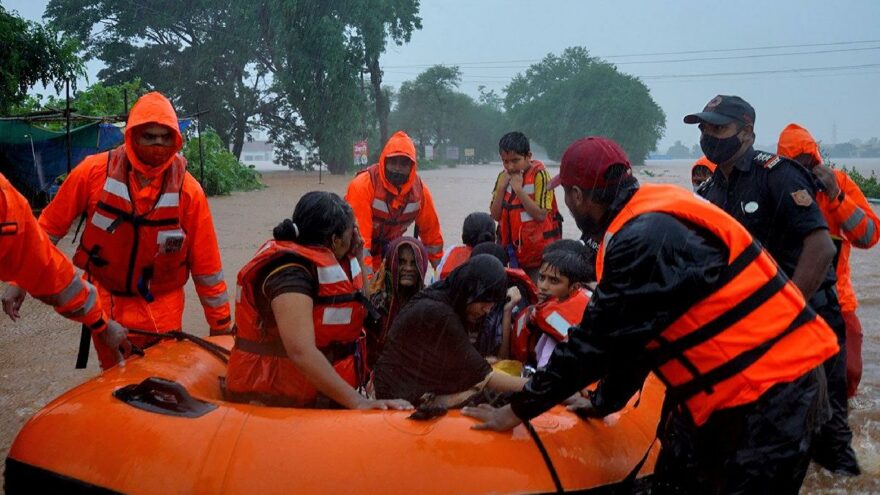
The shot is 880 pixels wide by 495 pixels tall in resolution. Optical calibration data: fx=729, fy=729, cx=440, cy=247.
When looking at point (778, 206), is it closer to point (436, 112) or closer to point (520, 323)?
point (520, 323)

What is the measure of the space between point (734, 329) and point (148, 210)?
263 centimetres

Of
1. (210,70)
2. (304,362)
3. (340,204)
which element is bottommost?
(304,362)

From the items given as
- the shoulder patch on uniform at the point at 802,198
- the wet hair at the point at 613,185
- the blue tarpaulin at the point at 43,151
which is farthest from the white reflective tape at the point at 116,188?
the blue tarpaulin at the point at 43,151

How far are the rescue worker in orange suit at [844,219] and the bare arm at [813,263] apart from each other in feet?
2.16

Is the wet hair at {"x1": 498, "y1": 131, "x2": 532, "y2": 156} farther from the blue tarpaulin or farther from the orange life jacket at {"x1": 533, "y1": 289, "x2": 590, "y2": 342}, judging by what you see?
the blue tarpaulin

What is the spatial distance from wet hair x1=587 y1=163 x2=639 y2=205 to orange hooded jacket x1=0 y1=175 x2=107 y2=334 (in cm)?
171

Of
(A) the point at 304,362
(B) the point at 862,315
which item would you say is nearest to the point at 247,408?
(A) the point at 304,362

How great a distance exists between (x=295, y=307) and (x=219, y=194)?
1995 cm

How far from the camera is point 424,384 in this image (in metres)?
2.84

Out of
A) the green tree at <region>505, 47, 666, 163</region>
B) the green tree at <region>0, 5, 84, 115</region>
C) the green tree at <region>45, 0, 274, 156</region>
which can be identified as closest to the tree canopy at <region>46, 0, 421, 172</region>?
the green tree at <region>45, 0, 274, 156</region>

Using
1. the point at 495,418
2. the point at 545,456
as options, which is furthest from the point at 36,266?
A: the point at 545,456

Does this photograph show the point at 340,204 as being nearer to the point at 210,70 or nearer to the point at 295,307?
the point at 295,307

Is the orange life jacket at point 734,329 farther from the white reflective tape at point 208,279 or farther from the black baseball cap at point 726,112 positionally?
the white reflective tape at point 208,279

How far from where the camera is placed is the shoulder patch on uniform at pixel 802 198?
9.77 feet
